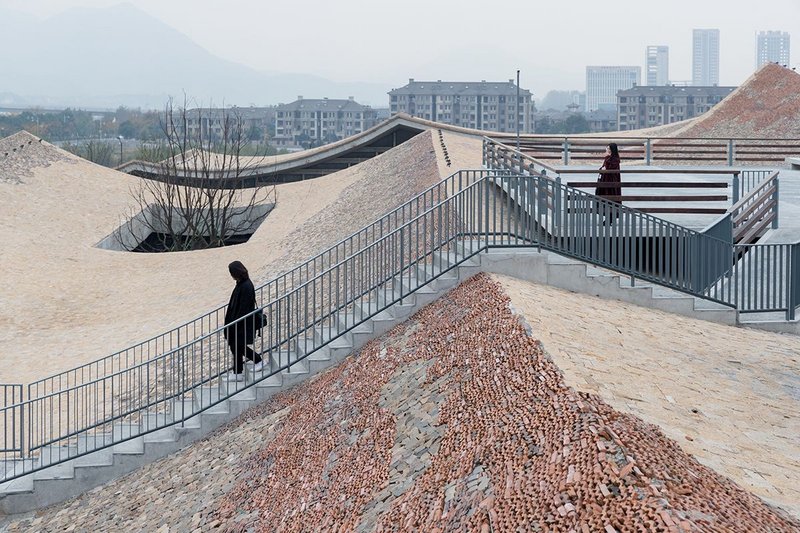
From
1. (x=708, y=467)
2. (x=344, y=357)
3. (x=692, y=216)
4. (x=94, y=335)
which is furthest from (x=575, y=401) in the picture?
(x=94, y=335)

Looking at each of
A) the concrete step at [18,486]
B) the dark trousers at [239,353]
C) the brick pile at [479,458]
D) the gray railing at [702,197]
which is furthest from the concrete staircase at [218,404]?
the gray railing at [702,197]

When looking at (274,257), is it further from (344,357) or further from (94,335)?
(344,357)

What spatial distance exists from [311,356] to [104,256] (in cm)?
2186

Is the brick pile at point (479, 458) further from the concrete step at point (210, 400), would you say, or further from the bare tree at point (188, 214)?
the bare tree at point (188, 214)

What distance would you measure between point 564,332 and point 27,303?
2037cm

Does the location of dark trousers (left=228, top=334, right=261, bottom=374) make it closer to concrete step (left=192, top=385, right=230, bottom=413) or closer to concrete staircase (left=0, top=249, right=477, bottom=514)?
concrete staircase (left=0, top=249, right=477, bottom=514)

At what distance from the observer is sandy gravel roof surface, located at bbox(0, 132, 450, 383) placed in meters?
25.4

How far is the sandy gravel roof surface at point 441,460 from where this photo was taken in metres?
7.32

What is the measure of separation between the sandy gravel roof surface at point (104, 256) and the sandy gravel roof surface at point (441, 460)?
34.3 ft

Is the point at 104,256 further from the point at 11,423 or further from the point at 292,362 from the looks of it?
the point at 292,362

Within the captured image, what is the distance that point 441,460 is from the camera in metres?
9.29

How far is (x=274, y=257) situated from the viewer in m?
31.0

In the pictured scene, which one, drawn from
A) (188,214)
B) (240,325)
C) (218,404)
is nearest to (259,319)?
(240,325)

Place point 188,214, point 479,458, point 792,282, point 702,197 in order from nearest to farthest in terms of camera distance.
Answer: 1. point 479,458
2. point 792,282
3. point 702,197
4. point 188,214
